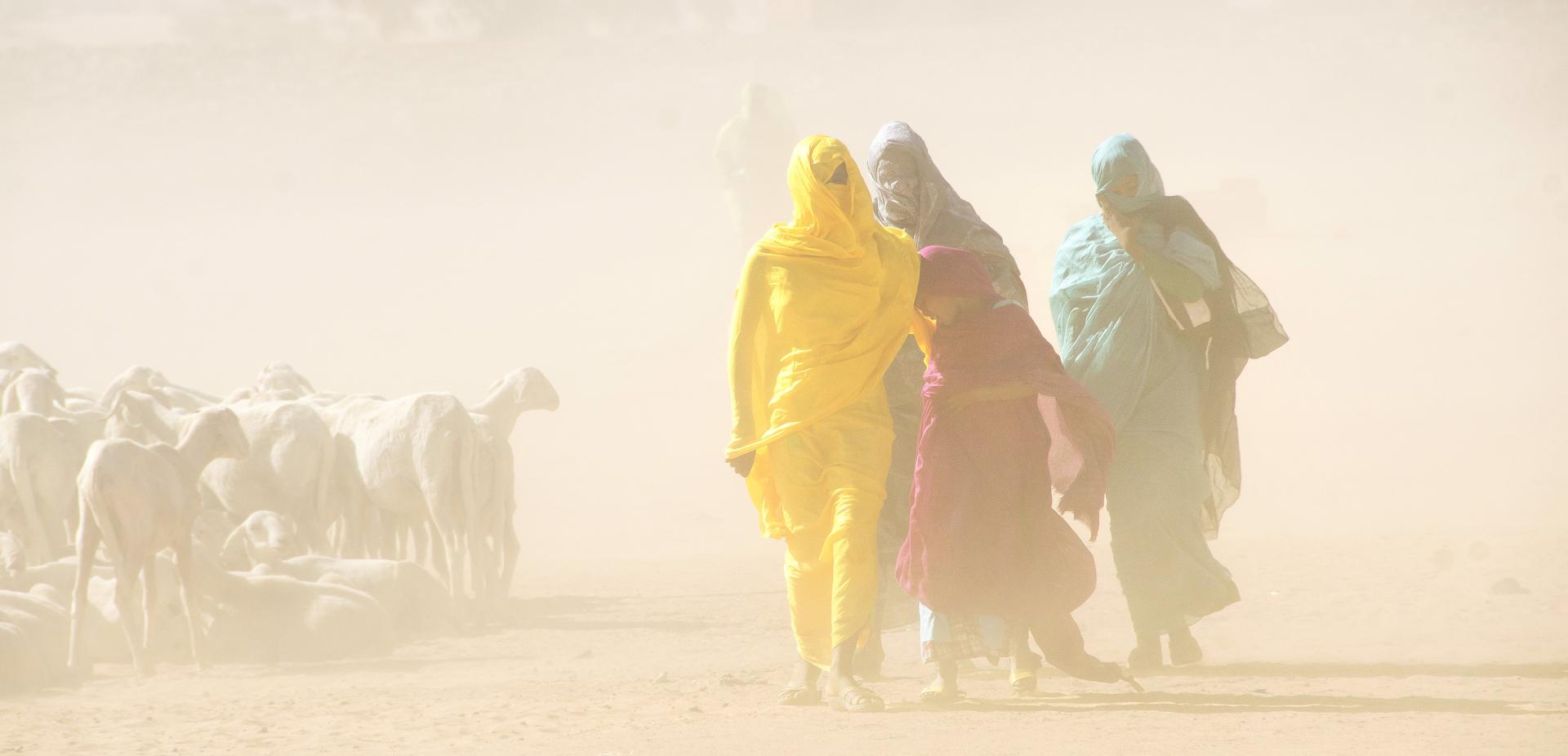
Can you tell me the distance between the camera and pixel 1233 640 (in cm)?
906

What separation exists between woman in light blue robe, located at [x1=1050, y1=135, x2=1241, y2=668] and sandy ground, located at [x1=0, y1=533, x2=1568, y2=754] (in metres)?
0.35

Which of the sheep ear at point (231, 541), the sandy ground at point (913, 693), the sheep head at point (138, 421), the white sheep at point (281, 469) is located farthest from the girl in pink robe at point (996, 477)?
the white sheep at point (281, 469)

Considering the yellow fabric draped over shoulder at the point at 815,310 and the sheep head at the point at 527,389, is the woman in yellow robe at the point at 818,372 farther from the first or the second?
the sheep head at the point at 527,389

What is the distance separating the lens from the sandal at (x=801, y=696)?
261 inches

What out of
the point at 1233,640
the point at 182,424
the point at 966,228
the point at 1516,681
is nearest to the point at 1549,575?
the point at 1233,640

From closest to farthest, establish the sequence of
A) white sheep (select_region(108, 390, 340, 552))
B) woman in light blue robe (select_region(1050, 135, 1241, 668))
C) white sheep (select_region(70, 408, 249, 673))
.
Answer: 1. woman in light blue robe (select_region(1050, 135, 1241, 668))
2. white sheep (select_region(70, 408, 249, 673))
3. white sheep (select_region(108, 390, 340, 552))

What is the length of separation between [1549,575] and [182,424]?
10735 millimetres

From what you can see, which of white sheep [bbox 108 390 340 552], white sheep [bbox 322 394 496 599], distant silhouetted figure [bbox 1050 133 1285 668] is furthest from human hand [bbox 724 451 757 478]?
white sheep [bbox 108 390 340 552]

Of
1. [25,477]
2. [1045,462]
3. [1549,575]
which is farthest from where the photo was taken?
[25,477]

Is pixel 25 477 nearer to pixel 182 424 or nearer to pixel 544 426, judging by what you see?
pixel 182 424

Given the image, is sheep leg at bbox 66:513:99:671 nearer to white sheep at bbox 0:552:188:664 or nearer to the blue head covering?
white sheep at bbox 0:552:188:664

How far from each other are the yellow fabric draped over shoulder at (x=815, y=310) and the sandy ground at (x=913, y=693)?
3.70ft

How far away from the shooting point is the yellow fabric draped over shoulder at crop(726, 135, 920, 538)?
6520mm

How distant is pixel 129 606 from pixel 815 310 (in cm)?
601
